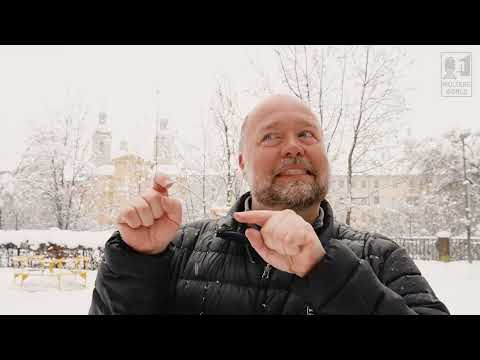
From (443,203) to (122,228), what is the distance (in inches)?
314

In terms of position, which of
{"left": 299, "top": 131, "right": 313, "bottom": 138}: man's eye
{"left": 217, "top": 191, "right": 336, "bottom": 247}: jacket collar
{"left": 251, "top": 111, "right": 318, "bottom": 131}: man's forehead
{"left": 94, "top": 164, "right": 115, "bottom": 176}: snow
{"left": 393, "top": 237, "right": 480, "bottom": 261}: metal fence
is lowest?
{"left": 393, "top": 237, "right": 480, "bottom": 261}: metal fence

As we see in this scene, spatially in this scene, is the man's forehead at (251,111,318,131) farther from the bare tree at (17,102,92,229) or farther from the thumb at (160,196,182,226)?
the bare tree at (17,102,92,229)

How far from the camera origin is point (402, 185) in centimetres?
689

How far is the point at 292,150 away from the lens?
710 mm

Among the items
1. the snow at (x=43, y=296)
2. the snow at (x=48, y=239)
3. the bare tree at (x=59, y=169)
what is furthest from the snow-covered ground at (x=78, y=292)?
the bare tree at (x=59, y=169)

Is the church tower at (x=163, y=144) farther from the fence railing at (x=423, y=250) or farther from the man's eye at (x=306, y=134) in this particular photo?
the man's eye at (x=306, y=134)

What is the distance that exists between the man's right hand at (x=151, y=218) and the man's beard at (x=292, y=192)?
23 cm

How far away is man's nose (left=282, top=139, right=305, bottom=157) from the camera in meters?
0.71

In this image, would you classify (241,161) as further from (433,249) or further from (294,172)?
(433,249)

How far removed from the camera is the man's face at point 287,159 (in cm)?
72

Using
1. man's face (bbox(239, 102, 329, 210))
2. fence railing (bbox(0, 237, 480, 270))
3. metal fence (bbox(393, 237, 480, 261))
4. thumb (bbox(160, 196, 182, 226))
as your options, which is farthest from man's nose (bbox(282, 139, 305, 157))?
metal fence (bbox(393, 237, 480, 261))

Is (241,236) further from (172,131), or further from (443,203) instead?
(443,203)

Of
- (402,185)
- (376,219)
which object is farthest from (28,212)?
(402,185)

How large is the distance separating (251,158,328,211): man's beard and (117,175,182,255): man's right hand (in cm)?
23
